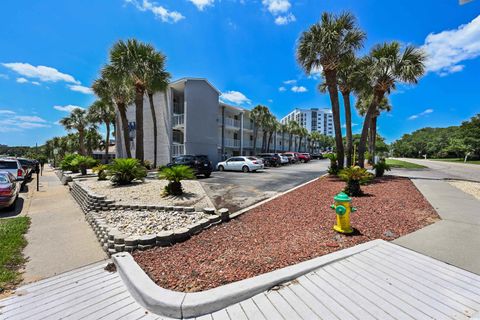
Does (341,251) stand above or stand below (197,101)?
below

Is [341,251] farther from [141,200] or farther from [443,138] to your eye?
[443,138]

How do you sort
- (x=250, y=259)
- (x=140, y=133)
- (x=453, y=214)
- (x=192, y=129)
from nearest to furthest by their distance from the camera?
(x=250, y=259), (x=453, y=214), (x=140, y=133), (x=192, y=129)

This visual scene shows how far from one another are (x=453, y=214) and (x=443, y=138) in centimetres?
8433

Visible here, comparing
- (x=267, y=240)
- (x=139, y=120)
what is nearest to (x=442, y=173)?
(x=267, y=240)

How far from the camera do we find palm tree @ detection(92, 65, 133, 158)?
16.3 metres

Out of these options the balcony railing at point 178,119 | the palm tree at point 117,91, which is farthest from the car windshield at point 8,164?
the balcony railing at point 178,119

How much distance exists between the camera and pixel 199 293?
2.90 meters

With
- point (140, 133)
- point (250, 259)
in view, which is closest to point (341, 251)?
point (250, 259)

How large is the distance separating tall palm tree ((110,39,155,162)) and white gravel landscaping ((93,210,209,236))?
11.3 metres

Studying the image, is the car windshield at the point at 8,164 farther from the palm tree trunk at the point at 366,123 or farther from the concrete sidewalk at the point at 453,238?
the palm tree trunk at the point at 366,123

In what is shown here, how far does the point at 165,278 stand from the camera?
3.40 m

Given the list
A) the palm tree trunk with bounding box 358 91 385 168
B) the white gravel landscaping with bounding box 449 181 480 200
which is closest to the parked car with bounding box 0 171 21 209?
the white gravel landscaping with bounding box 449 181 480 200

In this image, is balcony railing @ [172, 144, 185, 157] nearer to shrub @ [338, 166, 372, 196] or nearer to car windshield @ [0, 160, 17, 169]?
car windshield @ [0, 160, 17, 169]

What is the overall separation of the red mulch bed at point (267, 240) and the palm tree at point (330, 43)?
9.41 m
